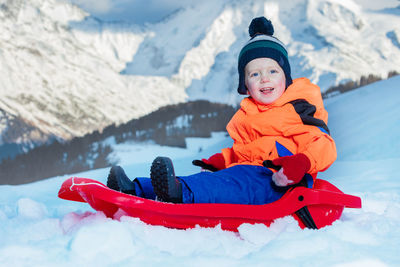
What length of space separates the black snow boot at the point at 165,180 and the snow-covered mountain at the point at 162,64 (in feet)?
413

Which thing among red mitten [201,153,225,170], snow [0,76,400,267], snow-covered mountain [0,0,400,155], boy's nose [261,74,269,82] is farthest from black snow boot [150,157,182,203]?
snow-covered mountain [0,0,400,155]

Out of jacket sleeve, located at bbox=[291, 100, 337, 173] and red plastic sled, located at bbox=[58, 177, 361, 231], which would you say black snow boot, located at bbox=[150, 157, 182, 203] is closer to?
red plastic sled, located at bbox=[58, 177, 361, 231]

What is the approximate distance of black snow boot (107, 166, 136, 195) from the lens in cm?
197

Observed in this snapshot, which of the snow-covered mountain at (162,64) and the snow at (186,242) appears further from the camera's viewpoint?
the snow-covered mountain at (162,64)

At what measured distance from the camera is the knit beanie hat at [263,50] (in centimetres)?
258

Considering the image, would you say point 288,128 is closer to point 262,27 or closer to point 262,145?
point 262,145

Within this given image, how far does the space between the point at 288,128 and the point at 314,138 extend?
20cm

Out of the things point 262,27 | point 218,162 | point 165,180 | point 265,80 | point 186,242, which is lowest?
point 186,242

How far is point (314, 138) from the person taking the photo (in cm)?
220

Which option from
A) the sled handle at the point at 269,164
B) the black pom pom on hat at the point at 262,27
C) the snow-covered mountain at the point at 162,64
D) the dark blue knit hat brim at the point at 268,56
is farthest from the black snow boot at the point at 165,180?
the snow-covered mountain at the point at 162,64

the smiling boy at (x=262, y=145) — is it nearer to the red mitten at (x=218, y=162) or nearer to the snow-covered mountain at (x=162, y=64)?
the red mitten at (x=218, y=162)

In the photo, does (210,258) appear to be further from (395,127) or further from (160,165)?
(395,127)

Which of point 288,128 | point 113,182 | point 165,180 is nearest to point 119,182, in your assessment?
point 113,182

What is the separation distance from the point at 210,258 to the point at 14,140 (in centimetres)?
12552
